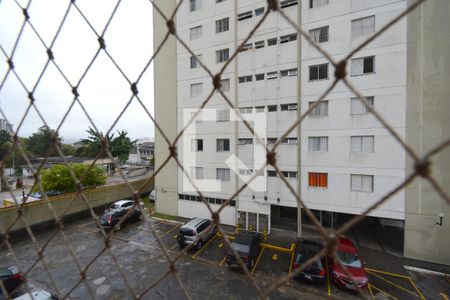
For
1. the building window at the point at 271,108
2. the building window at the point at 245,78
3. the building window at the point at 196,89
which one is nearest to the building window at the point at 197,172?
the building window at the point at 196,89

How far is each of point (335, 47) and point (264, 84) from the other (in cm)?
282

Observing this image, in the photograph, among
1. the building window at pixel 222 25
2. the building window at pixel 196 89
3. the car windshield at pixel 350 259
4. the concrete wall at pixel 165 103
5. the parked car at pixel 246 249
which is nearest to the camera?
the car windshield at pixel 350 259

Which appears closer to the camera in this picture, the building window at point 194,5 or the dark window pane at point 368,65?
the dark window pane at point 368,65

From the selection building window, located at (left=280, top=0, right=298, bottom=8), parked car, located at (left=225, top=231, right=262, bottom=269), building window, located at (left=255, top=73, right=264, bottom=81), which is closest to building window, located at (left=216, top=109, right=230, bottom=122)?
building window, located at (left=255, top=73, right=264, bottom=81)

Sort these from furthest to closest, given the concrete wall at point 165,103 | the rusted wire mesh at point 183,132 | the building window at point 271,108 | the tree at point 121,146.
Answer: the tree at point 121,146 < the concrete wall at point 165,103 < the building window at point 271,108 < the rusted wire mesh at point 183,132

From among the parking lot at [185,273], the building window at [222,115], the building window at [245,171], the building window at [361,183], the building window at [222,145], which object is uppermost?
the building window at [222,115]

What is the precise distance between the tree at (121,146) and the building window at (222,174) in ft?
55.0

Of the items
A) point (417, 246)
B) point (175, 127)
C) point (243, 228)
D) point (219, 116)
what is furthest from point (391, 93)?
point (175, 127)

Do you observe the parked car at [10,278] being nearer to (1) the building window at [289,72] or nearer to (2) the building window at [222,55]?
(2) the building window at [222,55]

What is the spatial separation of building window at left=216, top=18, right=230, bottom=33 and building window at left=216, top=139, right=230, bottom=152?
4998 millimetres

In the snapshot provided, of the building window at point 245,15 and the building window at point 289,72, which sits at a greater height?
the building window at point 245,15

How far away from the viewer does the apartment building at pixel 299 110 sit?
7.02m

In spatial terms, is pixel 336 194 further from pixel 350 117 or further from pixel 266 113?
pixel 266 113

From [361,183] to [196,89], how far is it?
25.9 feet
